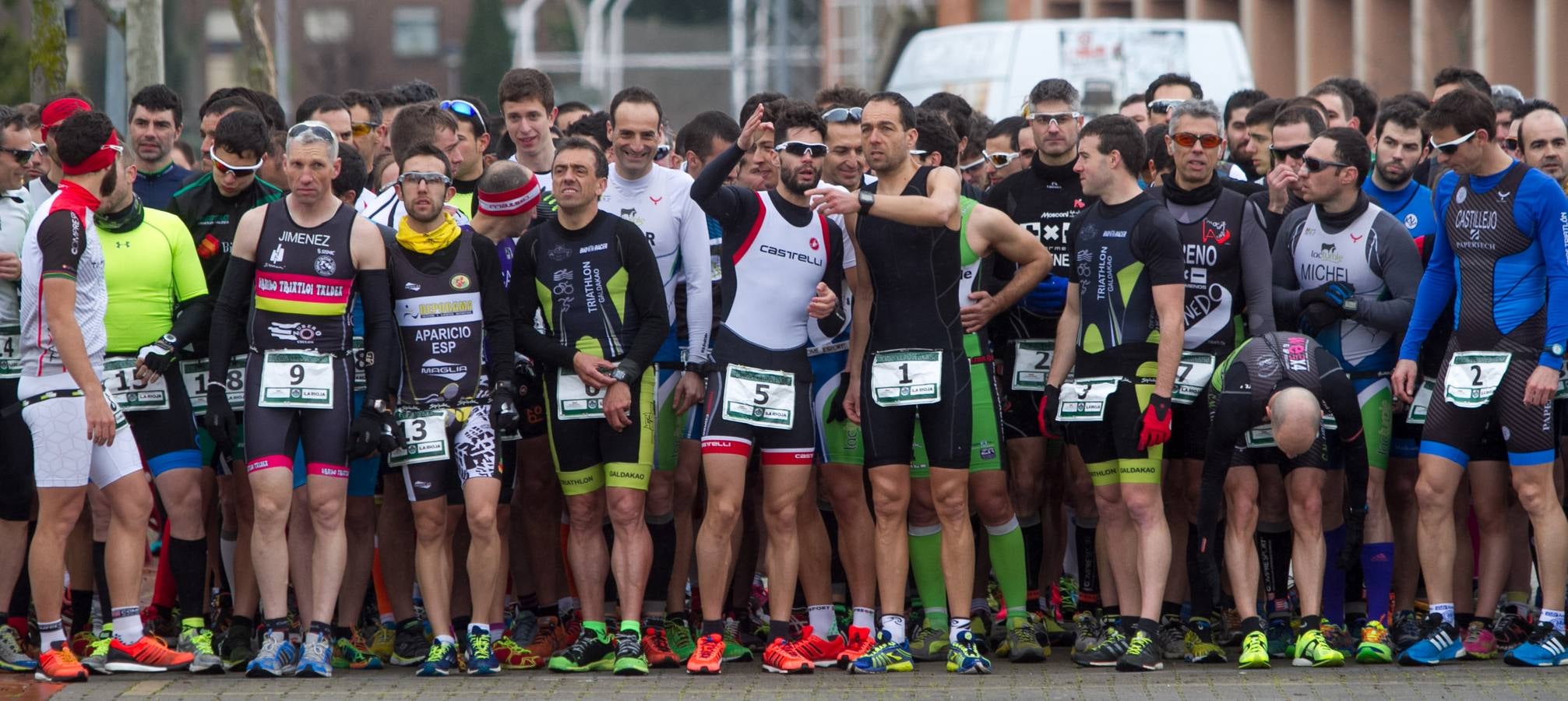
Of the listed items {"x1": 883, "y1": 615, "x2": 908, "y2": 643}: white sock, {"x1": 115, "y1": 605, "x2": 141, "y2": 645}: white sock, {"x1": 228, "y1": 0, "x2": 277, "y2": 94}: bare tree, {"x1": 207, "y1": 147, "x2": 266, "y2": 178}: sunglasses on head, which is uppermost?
{"x1": 228, "y1": 0, "x2": 277, "y2": 94}: bare tree

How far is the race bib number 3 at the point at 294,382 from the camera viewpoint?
26.5 ft

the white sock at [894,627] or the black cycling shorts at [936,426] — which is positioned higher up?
the black cycling shorts at [936,426]

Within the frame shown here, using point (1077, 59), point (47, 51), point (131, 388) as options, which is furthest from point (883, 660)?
point (1077, 59)

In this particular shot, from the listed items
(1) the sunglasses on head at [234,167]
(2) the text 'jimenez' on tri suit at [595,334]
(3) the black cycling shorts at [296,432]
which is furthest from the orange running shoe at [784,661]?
(1) the sunglasses on head at [234,167]

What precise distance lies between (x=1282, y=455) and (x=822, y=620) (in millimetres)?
2058

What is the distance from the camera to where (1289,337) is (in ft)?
27.3

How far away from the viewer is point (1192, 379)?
848 centimetres

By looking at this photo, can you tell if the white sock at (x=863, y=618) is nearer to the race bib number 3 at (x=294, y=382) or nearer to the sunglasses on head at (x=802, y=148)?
the sunglasses on head at (x=802, y=148)

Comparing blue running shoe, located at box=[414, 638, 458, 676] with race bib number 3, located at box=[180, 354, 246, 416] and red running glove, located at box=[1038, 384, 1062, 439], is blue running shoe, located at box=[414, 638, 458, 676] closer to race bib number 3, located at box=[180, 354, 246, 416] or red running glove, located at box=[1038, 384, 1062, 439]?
race bib number 3, located at box=[180, 354, 246, 416]

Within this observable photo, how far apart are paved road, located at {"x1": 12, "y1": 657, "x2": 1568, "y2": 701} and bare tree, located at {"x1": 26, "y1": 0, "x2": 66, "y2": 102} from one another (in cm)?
566

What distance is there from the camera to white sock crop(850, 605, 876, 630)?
8539mm

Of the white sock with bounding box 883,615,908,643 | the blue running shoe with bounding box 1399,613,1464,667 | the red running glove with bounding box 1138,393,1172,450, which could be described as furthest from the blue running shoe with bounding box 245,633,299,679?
the blue running shoe with bounding box 1399,613,1464,667

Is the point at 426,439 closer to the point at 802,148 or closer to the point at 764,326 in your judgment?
the point at 764,326

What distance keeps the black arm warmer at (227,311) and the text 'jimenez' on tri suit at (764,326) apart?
Answer: 1870mm
